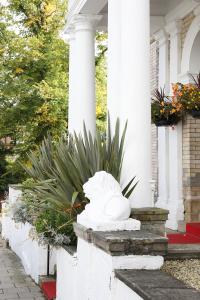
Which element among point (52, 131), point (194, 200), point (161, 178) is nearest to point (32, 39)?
point (52, 131)

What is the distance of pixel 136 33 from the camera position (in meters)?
6.27

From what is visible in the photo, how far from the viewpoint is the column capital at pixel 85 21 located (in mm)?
9773

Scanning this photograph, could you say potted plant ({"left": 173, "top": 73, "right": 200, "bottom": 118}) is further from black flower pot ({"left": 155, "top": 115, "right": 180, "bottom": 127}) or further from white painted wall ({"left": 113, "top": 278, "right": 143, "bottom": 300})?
white painted wall ({"left": 113, "top": 278, "right": 143, "bottom": 300})

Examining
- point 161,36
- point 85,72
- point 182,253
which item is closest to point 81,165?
point 182,253

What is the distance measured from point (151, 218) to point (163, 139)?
199 inches

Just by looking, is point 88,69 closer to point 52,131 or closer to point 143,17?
point 143,17

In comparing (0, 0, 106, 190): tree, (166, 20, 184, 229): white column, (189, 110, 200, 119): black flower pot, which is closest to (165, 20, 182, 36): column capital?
(166, 20, 184, 229): white column

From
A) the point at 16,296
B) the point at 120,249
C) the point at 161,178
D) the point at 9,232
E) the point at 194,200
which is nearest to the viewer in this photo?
the point at 120,249

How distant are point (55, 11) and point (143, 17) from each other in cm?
1302

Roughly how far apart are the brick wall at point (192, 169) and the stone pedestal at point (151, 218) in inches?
155

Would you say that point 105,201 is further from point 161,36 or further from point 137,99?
point 161,36

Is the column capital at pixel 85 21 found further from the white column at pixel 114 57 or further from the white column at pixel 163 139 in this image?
the white column at pixel 114 57

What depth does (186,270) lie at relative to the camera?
5066 millimetres

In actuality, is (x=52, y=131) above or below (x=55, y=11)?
below
